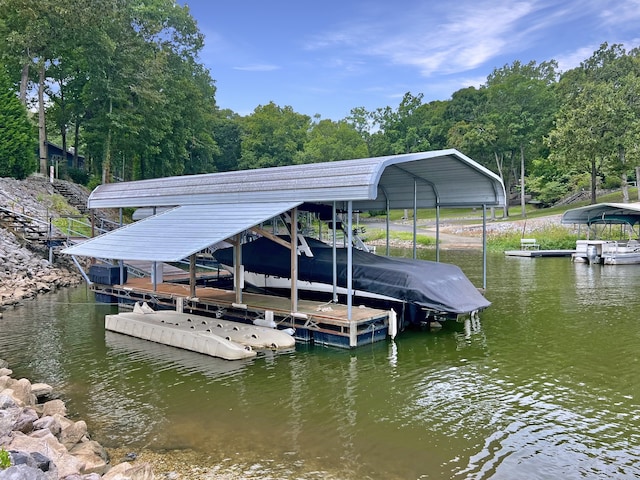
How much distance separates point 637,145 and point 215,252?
1468 inches

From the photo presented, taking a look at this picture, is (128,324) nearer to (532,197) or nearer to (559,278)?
(559,278)

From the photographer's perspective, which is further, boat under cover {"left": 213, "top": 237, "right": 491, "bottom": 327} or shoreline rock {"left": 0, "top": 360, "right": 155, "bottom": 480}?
boat under cover {"left": 213, "top": 237, "right": 491, "bottom": 327}

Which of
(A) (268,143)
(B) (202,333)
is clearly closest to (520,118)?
(A) (268,143)

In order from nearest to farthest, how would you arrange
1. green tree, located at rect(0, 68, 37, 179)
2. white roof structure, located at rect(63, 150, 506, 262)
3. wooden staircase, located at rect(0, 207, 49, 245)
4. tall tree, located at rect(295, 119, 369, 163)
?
white roof structure, located at rect(63, 150, 506, 262), wooden staircase, located at rect(0, 207, 49, 245), green tree, located at rect(0, 68, 37, 179), tall tree, located at rect(295, 119, 369, 163)

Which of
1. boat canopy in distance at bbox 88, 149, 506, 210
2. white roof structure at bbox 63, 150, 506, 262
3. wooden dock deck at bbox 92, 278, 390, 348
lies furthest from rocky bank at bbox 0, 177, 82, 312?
wooden dock deck at bbox 92, 278, 390, 348

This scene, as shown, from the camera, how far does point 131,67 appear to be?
32688 millimetres

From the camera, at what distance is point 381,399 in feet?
27.7

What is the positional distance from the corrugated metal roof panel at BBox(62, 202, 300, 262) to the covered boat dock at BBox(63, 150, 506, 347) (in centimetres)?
4

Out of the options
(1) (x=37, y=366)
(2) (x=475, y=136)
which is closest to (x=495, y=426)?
(1) (x=37, y=366)

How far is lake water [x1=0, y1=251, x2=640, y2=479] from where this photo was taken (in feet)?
21.1

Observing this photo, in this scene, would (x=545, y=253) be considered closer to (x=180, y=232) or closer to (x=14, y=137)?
(x=180, y=232)

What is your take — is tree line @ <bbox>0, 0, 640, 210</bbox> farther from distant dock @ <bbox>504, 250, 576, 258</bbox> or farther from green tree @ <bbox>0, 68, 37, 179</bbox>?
distant dock @ <bbox>504, 250, 576, 258</bbox>

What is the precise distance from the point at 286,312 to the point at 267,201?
3.03 metres

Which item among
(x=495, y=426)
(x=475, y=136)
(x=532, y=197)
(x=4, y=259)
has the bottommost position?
(x=495, y=426)
